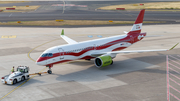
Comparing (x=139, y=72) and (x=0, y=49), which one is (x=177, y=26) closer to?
(x=139, y=72)

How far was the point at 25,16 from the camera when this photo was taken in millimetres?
102375

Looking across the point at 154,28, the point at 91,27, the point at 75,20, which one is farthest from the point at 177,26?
the point at 75,20

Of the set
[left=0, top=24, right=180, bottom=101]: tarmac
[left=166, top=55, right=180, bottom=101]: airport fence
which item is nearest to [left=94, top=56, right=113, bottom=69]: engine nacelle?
[left=0, top=24, right=180, bottom=101]: tarmac

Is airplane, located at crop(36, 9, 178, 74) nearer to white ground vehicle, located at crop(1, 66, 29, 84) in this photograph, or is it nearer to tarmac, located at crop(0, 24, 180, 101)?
tarmac, located at crop(0, 24, 180, 101)

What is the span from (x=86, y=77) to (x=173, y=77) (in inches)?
568

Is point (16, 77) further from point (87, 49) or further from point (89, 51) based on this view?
point (89, 51)

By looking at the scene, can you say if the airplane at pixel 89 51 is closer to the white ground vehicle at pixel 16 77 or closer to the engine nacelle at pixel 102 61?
the engine nacelle at pixel 102 61

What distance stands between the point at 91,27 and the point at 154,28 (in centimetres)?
2238

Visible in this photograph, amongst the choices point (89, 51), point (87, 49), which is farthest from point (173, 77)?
point (87, 49)

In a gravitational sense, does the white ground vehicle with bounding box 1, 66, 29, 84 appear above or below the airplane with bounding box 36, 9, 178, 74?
below

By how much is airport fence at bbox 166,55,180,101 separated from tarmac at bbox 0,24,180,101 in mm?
826

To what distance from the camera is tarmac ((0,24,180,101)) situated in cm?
3256

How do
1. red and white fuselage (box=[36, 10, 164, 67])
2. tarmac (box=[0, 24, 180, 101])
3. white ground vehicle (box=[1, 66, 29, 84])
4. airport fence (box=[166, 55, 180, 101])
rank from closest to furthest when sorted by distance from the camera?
tarmac (box=[0, 24, 180, 101])
airport fence (box=[166, 55, 180, 101])
white ground vehicle (box=[1, 66, 29, 84])
red and white fuselage (box=[36, 10, 164, 67])

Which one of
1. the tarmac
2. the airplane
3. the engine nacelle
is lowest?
the tarmac
